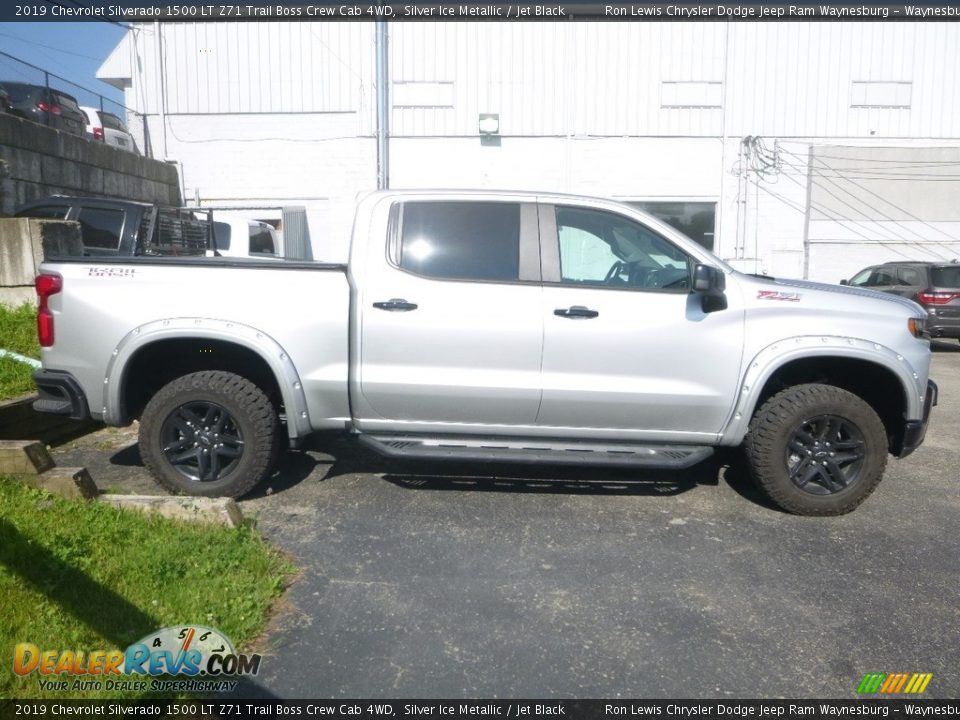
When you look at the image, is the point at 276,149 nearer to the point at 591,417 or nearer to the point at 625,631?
the point at 591,417

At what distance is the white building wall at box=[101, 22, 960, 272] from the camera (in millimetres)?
18812

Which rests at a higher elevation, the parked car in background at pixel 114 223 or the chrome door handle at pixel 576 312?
the parked car in background at pixel 114 223

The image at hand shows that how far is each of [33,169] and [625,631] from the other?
13.2m

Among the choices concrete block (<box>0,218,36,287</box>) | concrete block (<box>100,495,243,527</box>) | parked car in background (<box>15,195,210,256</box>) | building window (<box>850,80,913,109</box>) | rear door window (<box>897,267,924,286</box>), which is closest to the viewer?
concrete block (<box>100,495,243,527</box>)

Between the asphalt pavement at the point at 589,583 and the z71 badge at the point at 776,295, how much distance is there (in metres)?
1.39

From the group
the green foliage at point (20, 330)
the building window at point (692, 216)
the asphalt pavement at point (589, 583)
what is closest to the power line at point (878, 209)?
the building window at point (692, 216)

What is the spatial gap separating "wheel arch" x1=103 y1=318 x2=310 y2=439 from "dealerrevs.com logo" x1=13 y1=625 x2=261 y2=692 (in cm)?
178

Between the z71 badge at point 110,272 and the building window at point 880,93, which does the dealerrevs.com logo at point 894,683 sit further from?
the building window at point 880,93

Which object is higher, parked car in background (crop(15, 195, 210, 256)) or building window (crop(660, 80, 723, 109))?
building window (crop(660, 80, 723, 109))

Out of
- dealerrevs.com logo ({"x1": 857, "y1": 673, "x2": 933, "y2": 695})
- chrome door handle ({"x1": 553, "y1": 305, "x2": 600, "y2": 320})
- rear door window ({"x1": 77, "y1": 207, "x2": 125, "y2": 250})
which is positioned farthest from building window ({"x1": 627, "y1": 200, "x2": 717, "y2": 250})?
dealerrevs.com logo ({"x1": 857, "y1": 673, "x2": 933, "y2": 695})

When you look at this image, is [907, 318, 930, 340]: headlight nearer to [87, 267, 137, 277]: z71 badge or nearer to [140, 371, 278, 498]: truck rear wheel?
[140, 371, 278, 498]: truck rear wheel

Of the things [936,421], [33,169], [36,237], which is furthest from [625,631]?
[33,169]

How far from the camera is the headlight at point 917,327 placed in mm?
4754

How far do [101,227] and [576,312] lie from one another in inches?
281
